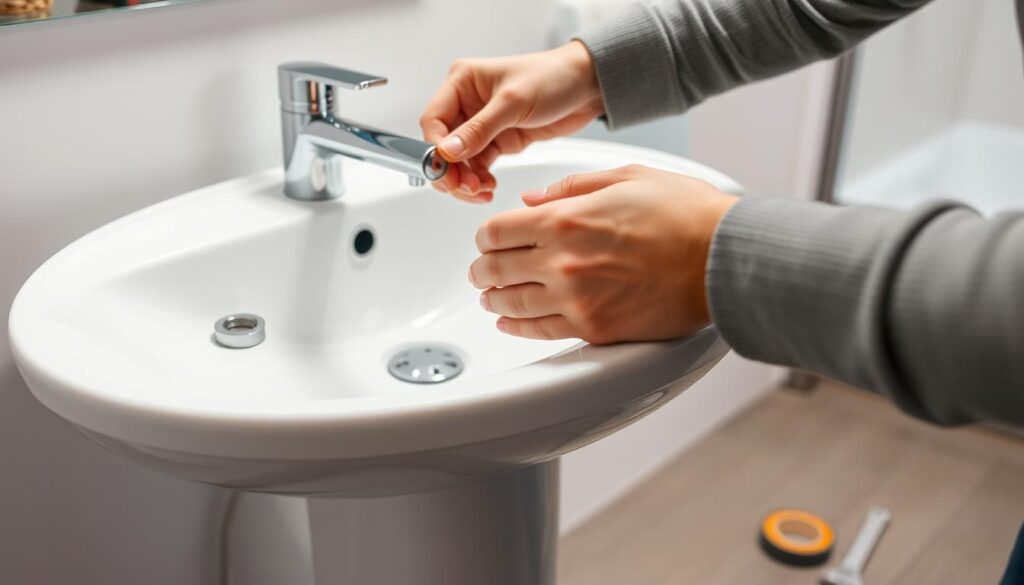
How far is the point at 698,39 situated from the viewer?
87 centimetres

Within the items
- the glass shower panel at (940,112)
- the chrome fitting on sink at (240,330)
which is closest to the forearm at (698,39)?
the chrome fitting on sink at (240,330)

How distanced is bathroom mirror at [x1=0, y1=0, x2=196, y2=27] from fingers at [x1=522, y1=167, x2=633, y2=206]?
387 millimetres

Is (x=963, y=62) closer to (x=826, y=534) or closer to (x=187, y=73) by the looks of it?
(x=826, y=534)

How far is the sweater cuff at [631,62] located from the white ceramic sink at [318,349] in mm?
97

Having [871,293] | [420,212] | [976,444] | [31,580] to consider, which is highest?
[871,293]

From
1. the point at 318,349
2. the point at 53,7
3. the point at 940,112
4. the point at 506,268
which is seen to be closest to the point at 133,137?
the point at 53,7

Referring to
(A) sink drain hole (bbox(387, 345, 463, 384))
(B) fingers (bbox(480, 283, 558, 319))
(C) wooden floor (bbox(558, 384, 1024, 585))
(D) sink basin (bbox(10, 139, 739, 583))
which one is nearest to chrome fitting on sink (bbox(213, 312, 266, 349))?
(D) sink basin (bbox(10, 139, 739, 583))

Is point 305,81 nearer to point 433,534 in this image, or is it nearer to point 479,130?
point 479,130

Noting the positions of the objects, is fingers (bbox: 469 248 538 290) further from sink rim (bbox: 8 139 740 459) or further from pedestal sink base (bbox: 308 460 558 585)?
pedestal sink base (bbox: 308 460 558 585)

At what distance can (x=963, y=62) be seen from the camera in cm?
181

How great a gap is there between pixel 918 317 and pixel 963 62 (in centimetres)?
149

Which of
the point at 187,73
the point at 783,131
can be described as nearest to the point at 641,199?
the point at 187,73

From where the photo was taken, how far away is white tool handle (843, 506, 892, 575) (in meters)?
1.52

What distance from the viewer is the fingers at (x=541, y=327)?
643mm
